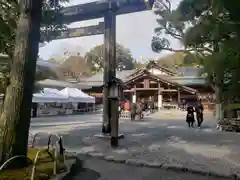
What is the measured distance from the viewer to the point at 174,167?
5.35 metres

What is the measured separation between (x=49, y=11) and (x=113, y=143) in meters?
4.70

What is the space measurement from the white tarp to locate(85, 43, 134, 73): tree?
2733 cm

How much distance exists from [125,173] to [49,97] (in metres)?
14.4

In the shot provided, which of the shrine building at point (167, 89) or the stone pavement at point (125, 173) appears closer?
the stone pavement at point (125, 173)

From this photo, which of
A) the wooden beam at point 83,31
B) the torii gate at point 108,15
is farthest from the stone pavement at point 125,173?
the wooden beam at point 83,31

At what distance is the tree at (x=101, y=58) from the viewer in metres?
47.2

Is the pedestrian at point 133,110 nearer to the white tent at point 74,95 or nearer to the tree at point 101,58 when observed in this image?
the white tent at point 74,95

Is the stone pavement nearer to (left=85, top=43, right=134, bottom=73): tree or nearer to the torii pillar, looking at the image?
the torii pillar

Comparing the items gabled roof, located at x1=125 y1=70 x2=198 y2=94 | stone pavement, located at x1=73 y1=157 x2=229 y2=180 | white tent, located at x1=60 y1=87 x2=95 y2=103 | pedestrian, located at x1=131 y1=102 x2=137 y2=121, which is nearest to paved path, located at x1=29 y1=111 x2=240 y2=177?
stone pavement, located at x1=73 y1=157 x2=229 y2=180

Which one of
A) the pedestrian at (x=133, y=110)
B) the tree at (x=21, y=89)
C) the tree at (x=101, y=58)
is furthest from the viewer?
the tree at (x=101, y=58)

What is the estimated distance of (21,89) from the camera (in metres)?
4.37

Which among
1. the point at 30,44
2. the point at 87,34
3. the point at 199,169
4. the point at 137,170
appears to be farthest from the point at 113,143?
the point at 87,34

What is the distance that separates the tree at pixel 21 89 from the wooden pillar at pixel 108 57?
450 cm

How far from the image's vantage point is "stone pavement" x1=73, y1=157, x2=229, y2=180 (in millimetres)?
4798
